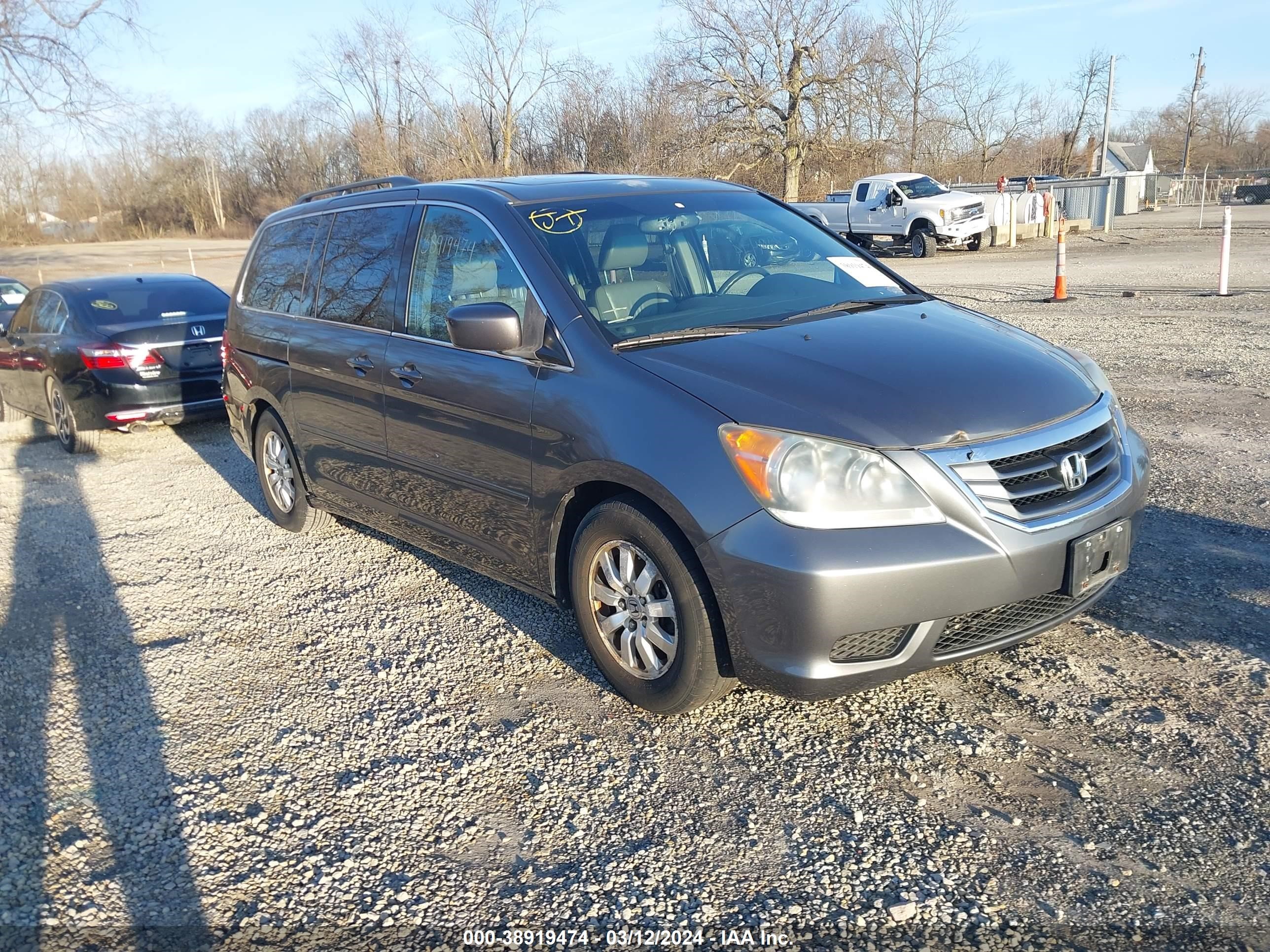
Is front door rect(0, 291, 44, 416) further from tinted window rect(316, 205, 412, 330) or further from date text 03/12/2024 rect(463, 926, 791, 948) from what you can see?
date text 03/12/2024 rect(463, 926, 791, 948)

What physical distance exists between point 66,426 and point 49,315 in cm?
137

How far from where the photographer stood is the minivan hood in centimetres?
328

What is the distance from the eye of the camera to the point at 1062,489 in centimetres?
339

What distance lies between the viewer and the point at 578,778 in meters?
3.44

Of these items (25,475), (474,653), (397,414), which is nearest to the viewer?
(474,653)

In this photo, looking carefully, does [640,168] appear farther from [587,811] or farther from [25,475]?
[587,811]

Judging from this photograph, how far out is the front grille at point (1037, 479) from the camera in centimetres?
321

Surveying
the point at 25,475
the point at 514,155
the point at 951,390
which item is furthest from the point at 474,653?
the point at 514,155

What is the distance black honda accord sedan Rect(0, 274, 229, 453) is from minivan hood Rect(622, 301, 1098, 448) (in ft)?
23.4

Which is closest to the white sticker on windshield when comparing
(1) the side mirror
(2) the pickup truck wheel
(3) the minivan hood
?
(3) the minivan hood

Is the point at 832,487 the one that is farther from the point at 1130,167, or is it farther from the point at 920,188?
the point at 1130,167

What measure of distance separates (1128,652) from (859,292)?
183 cm

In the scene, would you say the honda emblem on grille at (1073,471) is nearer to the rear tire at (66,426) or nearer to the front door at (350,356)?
the front door at (350,356)

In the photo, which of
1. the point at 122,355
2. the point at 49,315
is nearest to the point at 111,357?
the point at 122,355
